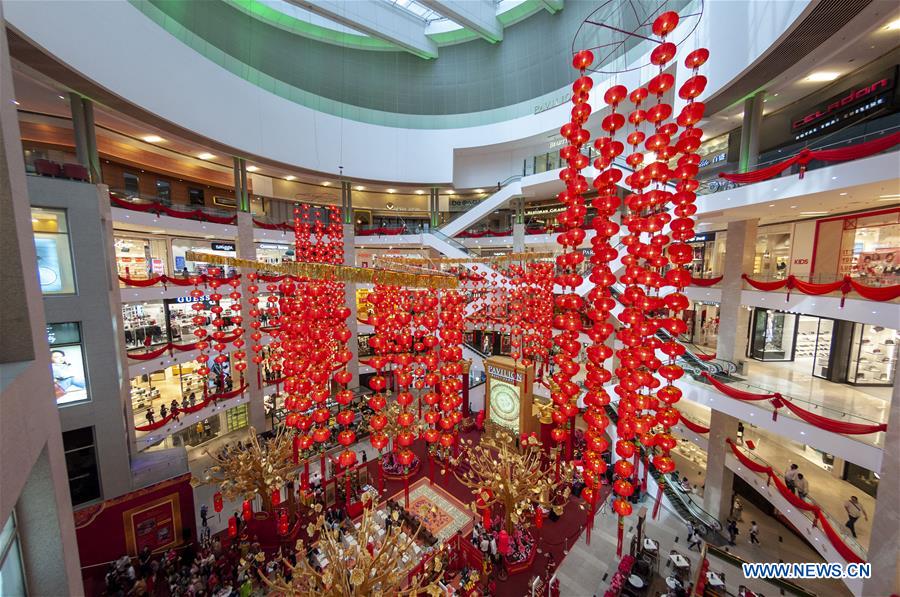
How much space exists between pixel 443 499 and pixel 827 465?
1045 cm

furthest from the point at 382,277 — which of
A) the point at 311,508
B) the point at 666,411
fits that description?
the point at 311,508

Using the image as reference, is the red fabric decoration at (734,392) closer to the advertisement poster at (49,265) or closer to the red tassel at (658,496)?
the red tassel at (658,496)

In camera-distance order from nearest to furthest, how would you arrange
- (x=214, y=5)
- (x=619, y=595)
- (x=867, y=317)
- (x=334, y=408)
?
1. (x=867, y=317)
2. (x=619, y=595)
3. (x=214, y=5)
4. (x=334, y=408)

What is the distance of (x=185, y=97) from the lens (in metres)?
9.75

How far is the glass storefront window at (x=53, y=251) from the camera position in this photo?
638cm

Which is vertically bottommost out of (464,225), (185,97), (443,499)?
(443,499)

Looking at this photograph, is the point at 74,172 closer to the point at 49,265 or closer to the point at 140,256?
the point at 49,265

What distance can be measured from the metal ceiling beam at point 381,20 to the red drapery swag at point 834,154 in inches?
511

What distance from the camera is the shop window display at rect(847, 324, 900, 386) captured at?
28.3 feet

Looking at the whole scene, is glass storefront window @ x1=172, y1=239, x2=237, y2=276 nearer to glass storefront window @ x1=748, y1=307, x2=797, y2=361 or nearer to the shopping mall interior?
the shopping mall interior

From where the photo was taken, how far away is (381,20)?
13.2m

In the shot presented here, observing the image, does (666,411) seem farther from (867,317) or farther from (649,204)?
(867,317)

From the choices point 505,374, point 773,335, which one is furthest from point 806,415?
point 773,335

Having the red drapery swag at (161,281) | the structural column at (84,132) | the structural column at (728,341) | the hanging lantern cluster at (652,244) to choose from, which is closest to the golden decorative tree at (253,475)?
the red drapery swag at (161,281)
